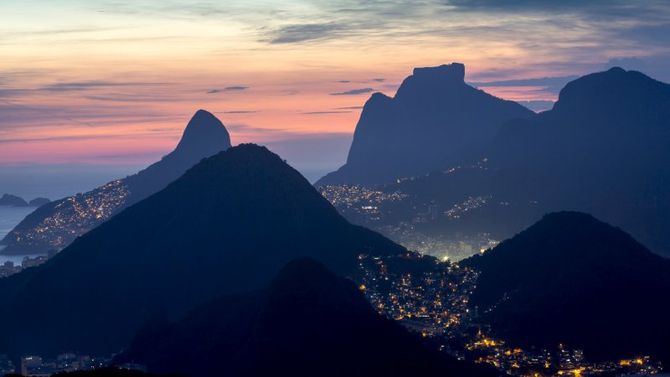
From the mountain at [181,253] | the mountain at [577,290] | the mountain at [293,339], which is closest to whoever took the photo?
the mountain at [293,339]

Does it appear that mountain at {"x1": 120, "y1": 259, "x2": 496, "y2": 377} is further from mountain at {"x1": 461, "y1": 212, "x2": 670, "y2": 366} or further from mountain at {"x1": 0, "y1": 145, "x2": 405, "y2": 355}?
mountain at {"x1": 0, "y1": 145, "x2": 405, "y2": 355}

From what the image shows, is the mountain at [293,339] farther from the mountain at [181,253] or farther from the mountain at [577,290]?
the mountain at [181,253]

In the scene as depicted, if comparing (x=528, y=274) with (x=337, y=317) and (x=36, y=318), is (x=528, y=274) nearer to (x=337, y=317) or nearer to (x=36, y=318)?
(x=337, y=317)

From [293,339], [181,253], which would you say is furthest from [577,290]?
[181,253]

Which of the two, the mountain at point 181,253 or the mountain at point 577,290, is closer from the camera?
the mountain at point 577,290

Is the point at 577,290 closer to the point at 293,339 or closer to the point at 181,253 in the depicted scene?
the point at 293,339

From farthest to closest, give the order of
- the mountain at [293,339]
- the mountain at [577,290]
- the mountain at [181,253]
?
1. the mountain at [181,253]
2. the mountain at [577,290]
3. the mountain at [293,339]

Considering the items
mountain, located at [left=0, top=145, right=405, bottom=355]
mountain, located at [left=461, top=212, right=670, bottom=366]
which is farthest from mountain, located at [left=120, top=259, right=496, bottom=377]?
mountain, located at [left=0, top=145, right=405, bottom=355]

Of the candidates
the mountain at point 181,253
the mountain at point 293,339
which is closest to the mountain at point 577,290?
the mountain at point 293,339

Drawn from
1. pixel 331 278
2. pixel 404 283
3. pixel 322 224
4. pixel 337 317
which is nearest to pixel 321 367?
pixel 337 317
